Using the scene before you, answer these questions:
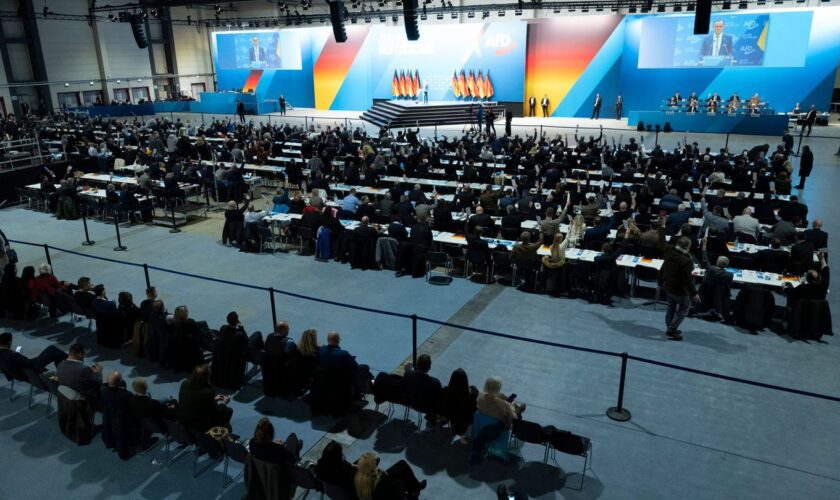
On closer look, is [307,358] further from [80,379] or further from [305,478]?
[80,379]

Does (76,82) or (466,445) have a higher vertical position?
(76,82)

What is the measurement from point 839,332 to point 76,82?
4513 cm

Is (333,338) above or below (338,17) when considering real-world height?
below

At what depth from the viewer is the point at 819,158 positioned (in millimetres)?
22641

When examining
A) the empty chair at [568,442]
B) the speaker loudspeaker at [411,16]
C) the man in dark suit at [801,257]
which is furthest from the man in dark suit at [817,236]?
the speaker loudspeaker at [411,16]

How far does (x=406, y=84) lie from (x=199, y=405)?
114 feet

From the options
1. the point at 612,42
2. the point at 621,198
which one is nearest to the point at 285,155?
the point at 621,198

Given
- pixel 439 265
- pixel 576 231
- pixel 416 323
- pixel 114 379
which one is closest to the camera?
pixel 114 379

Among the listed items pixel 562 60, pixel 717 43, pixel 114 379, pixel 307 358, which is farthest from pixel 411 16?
pixel 717 43

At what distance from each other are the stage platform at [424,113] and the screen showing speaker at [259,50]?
9.43 meters

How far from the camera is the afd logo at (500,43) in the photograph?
114 ft

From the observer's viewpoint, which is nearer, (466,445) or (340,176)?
(466,445)

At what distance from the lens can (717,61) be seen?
100 ft

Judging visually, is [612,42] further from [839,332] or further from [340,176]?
[839,332]
